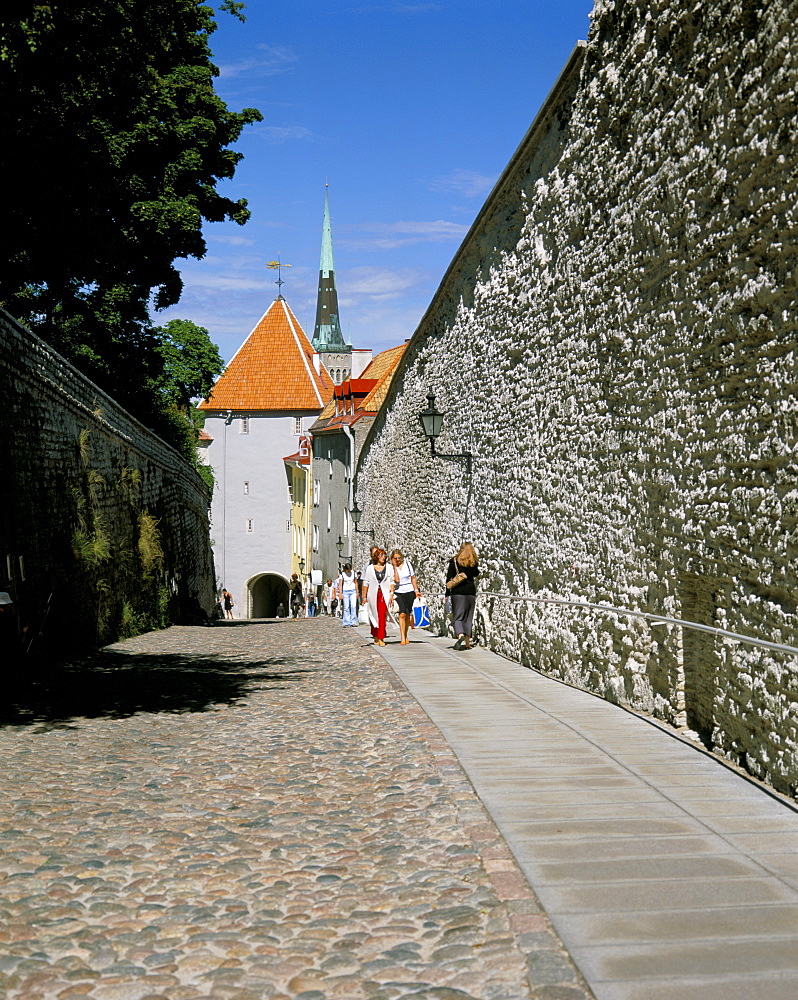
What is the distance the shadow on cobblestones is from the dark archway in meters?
47.9

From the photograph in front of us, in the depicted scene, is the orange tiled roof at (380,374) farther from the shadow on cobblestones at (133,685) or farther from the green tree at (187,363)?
the shadow on cobblestones at (133,685)

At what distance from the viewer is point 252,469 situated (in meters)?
62.2

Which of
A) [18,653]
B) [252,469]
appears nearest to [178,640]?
[18,653]

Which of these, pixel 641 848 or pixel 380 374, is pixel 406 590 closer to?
pixel 641 848

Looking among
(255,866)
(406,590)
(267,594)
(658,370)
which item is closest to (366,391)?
(267,594)

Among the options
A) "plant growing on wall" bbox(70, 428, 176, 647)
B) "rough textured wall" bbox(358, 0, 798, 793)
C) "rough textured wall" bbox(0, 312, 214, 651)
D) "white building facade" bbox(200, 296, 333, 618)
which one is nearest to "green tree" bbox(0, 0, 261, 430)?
"rough textured wall" bbox(0, 312, 214, 651)

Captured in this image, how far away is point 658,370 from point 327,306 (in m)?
96.6

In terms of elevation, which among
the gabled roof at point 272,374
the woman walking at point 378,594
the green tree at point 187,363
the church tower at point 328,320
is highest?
the church tower at point 328,320

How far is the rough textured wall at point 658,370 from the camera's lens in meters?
6.09

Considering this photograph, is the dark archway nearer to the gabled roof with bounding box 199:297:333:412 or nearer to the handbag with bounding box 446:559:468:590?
the gabled roof with bounding box 199:297:333:412

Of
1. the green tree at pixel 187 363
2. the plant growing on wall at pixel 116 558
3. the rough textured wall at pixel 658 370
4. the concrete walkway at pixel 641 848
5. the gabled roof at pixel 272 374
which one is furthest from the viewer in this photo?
the gabled roof at pixel 272 374

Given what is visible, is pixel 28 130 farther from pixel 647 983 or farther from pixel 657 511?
pixel 647 983

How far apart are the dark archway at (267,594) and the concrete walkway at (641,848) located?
54.2 m

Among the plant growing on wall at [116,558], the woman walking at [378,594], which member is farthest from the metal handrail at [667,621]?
the plant growing on wall at [116,558]
